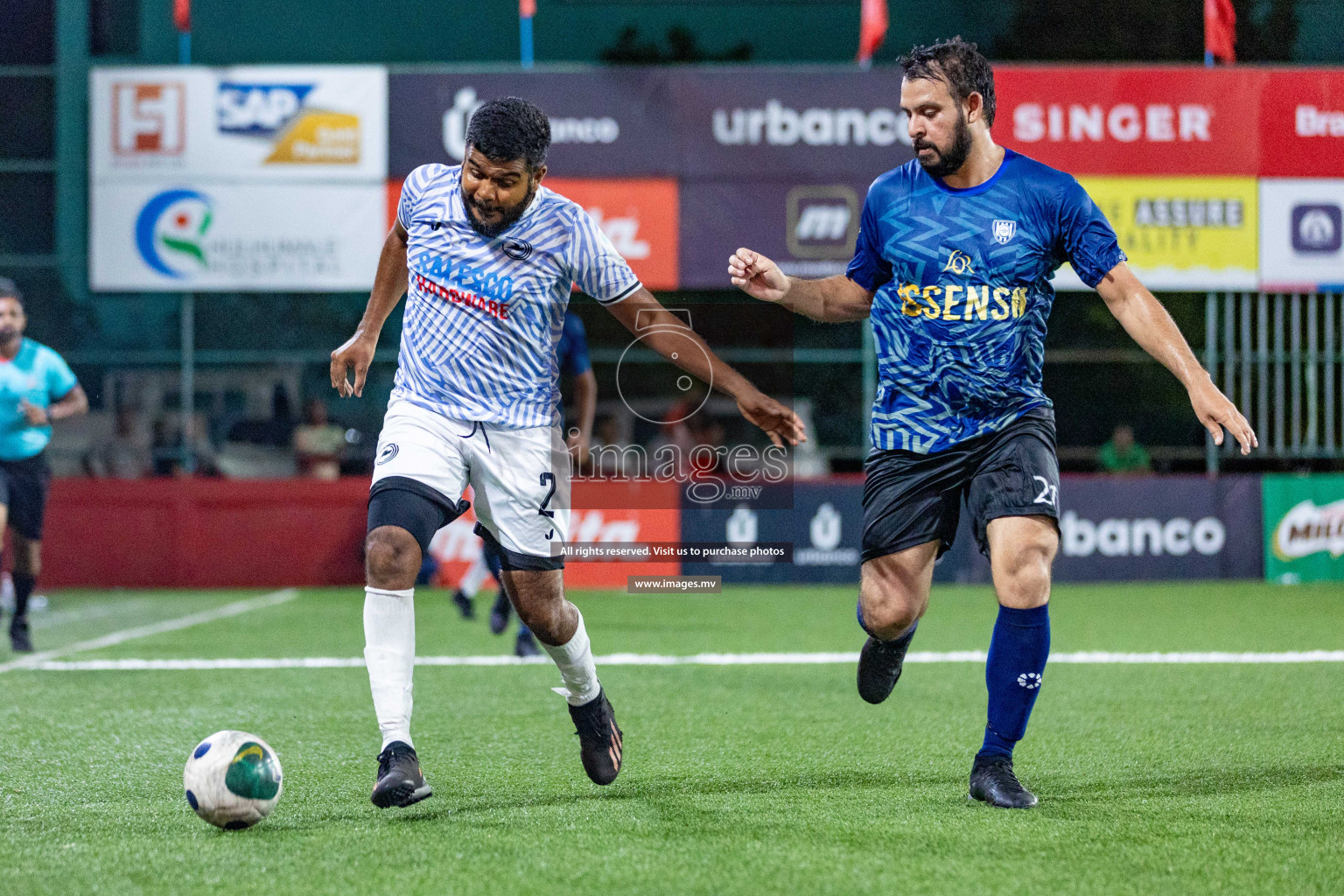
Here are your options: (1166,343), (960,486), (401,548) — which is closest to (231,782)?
(401,548)

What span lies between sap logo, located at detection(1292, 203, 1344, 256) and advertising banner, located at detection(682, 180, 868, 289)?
4.69 metres

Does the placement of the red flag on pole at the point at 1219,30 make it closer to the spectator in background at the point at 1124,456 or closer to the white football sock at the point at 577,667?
the spectator in background at the point at 1124,456

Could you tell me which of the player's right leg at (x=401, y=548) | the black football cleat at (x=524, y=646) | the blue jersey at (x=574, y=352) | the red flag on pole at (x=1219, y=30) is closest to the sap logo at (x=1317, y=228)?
the red flag on pole at (x=1219, y=30)

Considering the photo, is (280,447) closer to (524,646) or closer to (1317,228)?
(524,646)

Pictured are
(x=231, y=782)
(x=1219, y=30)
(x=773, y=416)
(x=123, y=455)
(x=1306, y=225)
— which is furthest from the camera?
(x=123, y=455)

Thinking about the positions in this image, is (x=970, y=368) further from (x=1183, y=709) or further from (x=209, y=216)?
(x=209, y=216)

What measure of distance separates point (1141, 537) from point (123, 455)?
39.1ft

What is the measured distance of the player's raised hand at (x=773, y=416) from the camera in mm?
4137

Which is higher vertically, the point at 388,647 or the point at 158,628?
the point at 388,647

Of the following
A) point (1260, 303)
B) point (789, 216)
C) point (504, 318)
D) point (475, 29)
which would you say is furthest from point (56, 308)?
point (504, 318)

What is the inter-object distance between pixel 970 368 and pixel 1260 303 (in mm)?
12658

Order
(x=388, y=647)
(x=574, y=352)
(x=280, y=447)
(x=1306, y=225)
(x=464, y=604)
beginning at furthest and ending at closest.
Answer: (x=280, y=447), (x=1306, y=225), (x=464, y=604), (x=574, y=352), (x=388, y=647)

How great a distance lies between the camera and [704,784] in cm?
471

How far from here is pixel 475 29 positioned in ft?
72.9
